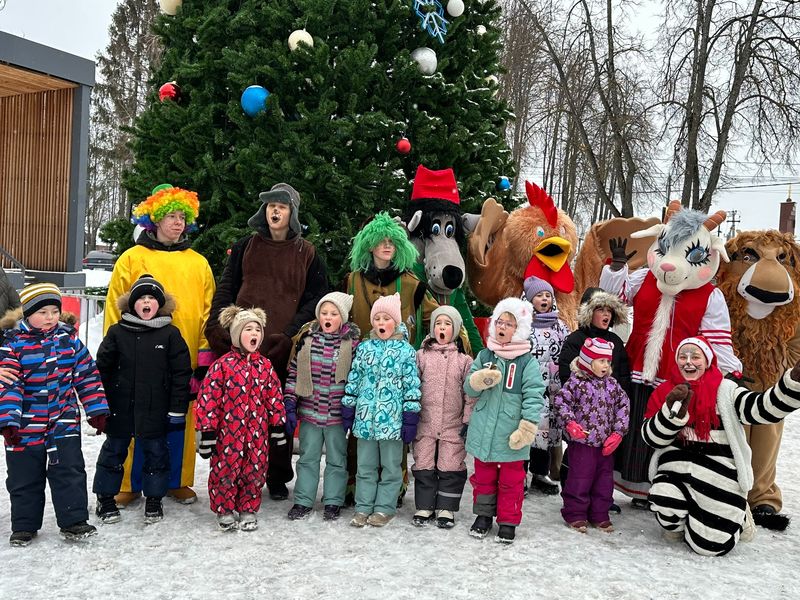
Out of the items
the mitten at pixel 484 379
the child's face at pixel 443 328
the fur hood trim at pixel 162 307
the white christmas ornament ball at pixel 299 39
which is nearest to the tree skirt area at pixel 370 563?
the mitten at pixel 484 379

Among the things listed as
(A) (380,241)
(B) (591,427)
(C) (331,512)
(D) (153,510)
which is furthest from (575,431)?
(D) (153,510)

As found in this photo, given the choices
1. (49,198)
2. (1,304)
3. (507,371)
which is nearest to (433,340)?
(507,371)

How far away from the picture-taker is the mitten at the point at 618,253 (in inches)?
231

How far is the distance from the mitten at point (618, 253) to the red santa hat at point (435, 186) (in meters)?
1.49

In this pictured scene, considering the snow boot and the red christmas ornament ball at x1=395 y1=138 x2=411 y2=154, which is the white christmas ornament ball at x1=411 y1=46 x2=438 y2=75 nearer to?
the red christmas ornament ball at x1=395 y1=138 x2=411 y2=154

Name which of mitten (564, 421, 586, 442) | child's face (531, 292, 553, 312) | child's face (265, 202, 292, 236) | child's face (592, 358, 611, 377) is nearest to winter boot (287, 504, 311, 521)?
mitten (564, 421, 586, 442)

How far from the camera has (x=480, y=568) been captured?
3.91m

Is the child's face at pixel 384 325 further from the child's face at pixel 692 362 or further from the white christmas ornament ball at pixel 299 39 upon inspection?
the white christmas ornament ball at pixel 299 39

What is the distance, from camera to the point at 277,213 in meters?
4.93

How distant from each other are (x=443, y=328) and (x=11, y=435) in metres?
2.74

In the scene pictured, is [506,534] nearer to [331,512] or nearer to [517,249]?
[331,512]

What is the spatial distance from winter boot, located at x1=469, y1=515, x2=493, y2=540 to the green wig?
1.86 meters

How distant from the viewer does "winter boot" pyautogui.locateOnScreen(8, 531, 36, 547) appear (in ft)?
13.1

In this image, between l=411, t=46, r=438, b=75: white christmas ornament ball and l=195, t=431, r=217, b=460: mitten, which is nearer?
l=195, t=431, r=217, b=460: mitten
